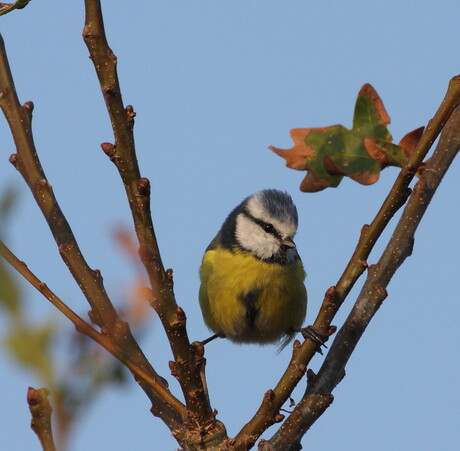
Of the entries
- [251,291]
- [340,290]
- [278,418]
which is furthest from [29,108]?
[251,291]

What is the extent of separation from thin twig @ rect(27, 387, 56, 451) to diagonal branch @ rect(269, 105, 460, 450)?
1.09 metres

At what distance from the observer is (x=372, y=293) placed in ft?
6.17

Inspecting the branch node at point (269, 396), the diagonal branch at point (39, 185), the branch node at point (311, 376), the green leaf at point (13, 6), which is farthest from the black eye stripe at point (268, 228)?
the green leaf at point (13, 6)

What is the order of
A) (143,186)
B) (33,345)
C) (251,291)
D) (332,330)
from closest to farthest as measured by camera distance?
1. (33,345)
2. (143,186)
3. (332,330)
4. (251,291)

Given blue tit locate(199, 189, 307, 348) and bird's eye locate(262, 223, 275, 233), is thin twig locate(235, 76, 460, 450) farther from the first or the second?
bird's eye locate(262, 223, 275, 233)

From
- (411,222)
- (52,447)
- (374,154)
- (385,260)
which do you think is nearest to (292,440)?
(385,260)

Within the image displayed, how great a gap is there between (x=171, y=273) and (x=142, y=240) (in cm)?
10

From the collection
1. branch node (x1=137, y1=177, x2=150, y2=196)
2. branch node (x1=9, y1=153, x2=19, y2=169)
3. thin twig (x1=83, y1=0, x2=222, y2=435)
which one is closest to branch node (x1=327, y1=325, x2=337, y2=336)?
thin twig (x1=83, y1=0, x2=222, y2=435)

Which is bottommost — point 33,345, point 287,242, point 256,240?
point 33,345

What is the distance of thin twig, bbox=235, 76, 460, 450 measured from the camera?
1.73 metres

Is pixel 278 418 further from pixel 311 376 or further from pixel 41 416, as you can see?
pixel 41 416

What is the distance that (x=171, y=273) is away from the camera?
148 cm

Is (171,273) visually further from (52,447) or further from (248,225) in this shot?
(248,225)

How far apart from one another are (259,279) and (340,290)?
257cm
